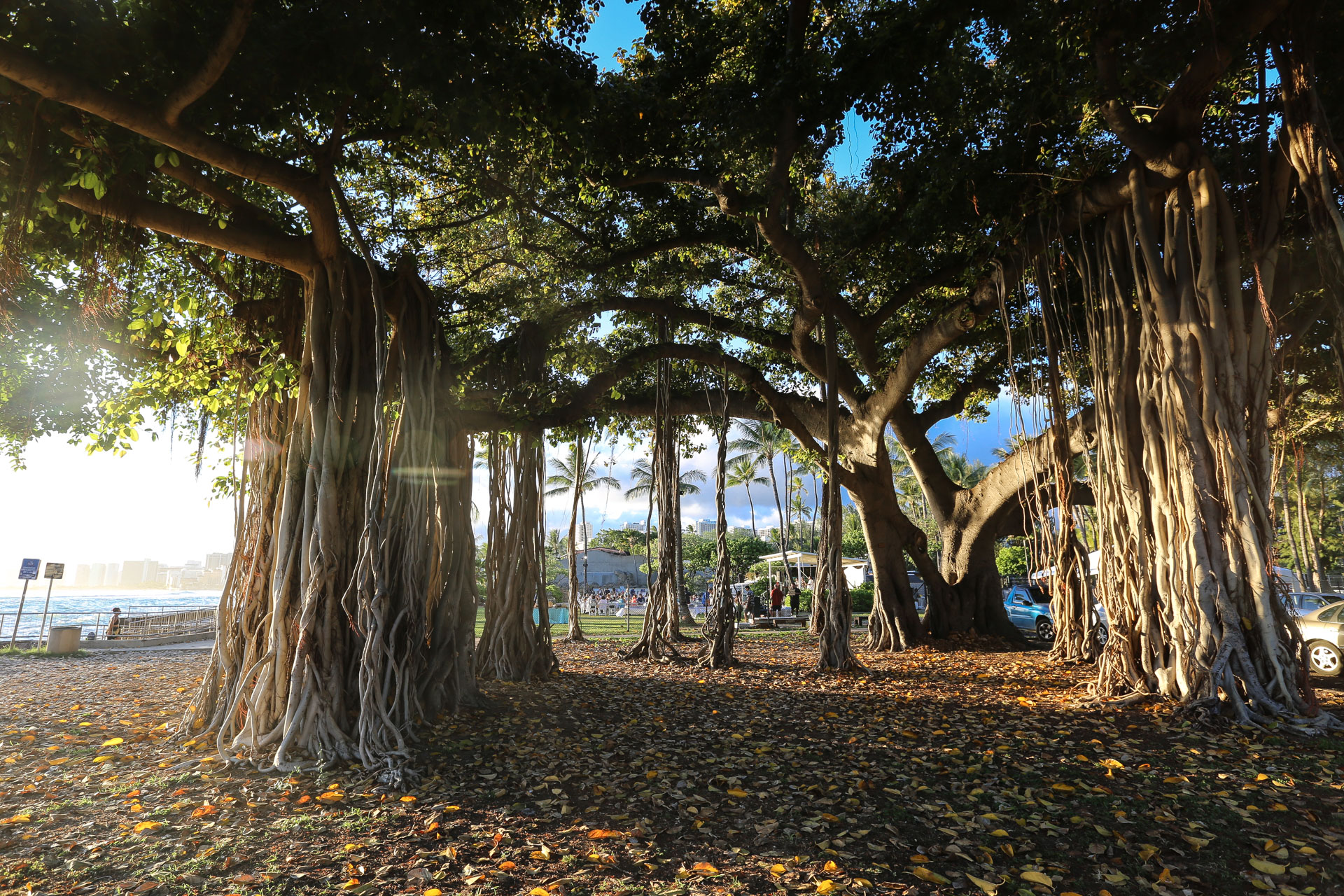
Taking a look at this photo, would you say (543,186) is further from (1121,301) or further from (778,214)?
(1121,301)

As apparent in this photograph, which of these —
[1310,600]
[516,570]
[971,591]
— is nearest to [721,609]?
[516,570]

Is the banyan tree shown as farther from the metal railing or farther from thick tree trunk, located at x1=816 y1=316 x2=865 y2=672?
the metal railing

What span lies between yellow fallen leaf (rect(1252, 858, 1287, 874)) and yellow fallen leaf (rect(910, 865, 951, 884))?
48.4 inches

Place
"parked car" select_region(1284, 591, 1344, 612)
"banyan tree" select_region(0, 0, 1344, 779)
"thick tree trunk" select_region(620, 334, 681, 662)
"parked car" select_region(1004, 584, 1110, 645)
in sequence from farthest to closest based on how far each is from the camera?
"parked car" select_region(1004, 584, 1110, 645), "parked car" select_region(1284, 591, 1344, 612), "thick tree trunk" select_region(620, 334, 681, 662), "banyan tree" select_region(0, 0, 1344, 779)

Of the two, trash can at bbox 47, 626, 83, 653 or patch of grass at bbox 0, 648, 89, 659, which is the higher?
trash can at bbox 47, 626, 83, 653

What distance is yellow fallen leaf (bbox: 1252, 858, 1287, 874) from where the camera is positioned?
100 inches

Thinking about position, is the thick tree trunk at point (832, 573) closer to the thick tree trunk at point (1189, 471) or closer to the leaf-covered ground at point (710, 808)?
the leaf-covered ground at point (710, 808)

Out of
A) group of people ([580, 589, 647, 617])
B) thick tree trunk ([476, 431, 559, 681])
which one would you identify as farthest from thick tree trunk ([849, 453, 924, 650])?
group of people ([580, 589, 647, 617])

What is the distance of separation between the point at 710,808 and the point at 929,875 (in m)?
1.12

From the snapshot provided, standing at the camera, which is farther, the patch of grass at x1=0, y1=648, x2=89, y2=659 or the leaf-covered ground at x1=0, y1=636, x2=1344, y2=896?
the patch of grass at x1=0, y1=648, x2=89, y2=659

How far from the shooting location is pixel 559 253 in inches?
318

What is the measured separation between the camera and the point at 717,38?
22.3 feet

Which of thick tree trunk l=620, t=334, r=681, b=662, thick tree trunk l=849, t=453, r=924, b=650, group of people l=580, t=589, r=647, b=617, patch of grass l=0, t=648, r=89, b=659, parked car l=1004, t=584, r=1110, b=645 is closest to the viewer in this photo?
thick tree trunk l=620, t=334, r=681, b=662

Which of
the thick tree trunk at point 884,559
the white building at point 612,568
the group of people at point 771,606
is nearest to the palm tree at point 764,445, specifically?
the group of people at point 771,606
